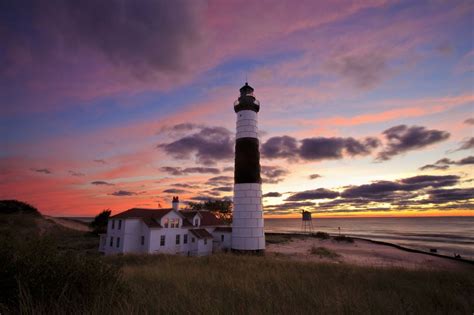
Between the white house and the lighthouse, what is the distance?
9200 millimetres

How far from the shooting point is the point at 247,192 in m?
24.7

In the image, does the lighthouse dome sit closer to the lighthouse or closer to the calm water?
the lighthouse

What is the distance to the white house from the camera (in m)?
28.1

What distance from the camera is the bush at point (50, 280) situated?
4.32 m

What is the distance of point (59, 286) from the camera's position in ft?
15.7

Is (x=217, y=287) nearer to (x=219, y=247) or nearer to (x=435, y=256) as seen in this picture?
(x=219, y=247)

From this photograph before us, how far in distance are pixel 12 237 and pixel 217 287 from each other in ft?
16.5

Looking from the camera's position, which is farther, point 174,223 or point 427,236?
point 427,236

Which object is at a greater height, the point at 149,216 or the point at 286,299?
the point at 149,216

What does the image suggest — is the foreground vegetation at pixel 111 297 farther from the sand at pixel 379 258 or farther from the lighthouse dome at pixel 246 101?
A: the lighthouse dome at pixel 246 101

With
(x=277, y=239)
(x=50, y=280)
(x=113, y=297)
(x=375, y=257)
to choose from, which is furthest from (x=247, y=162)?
(x=277, y=239)

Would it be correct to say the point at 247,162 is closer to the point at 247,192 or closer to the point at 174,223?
the point at 247,192

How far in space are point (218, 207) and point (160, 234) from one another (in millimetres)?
29861

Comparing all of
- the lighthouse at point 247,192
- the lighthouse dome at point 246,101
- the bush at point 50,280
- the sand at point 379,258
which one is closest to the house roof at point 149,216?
the lighthouse at point 247,192
